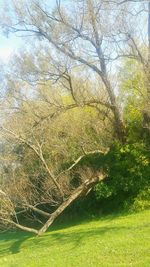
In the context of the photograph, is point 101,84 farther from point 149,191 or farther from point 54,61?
point 149,191

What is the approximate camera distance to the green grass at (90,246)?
1179cm

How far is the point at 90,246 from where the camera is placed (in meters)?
14.0

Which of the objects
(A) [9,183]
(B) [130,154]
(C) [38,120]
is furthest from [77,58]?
(A) [9,183]

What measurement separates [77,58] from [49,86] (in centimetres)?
188

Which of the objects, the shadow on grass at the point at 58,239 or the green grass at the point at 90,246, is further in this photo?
the shadow on grass at the point at 58,239

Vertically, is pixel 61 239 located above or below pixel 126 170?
below

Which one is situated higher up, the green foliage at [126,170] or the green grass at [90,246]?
the green foliage at [126,170]

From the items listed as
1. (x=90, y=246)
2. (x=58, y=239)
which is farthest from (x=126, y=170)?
(x=90, y=246)

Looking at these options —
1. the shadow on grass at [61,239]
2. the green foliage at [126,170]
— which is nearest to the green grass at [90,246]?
the shadow on grass at [61,239]

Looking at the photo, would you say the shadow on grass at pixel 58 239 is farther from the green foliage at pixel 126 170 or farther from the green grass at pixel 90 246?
the green foliage at pixel 126 170

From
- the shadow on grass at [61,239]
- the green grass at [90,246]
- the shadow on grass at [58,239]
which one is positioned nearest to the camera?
the green grass at [90,246]

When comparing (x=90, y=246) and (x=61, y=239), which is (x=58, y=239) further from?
(x=90, y=246)

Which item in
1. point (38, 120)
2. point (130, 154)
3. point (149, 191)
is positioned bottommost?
point (149, 191)

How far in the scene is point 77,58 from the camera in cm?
2106
